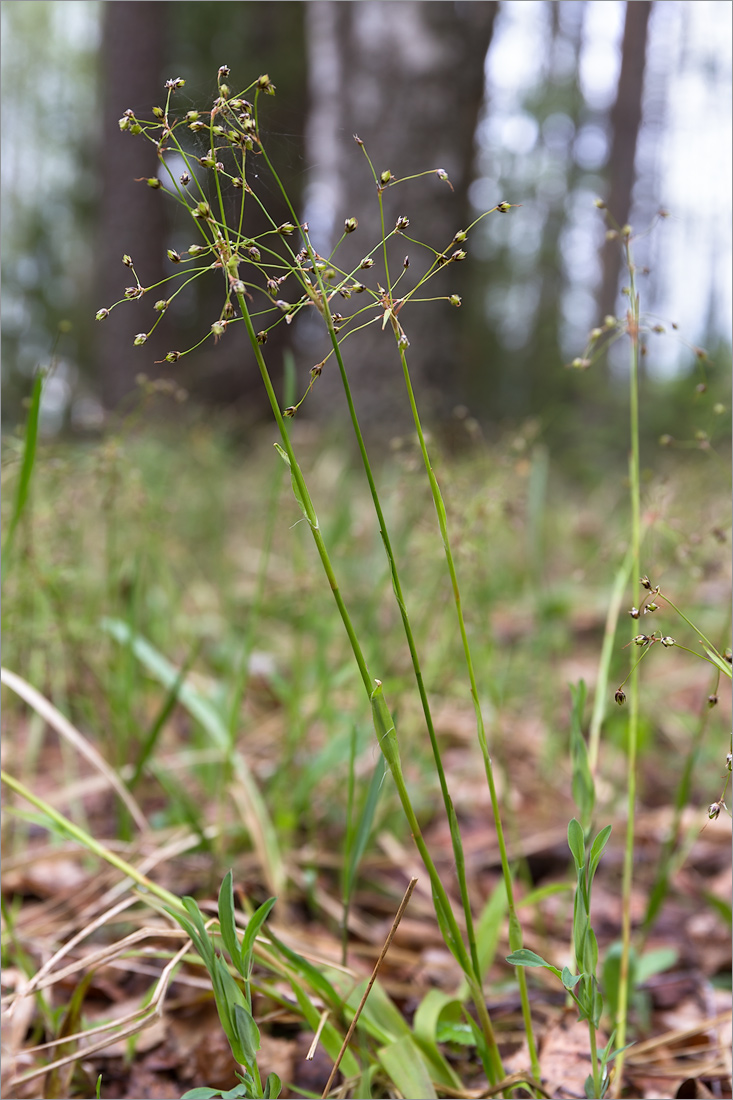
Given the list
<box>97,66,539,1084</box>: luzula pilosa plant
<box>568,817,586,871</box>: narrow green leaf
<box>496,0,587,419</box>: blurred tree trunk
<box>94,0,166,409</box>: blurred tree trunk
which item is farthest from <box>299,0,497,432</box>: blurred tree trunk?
<box>496,0,587,419</box>: blurred tree trunk

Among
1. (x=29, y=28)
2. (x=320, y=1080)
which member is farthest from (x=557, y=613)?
(x=29, y=28)

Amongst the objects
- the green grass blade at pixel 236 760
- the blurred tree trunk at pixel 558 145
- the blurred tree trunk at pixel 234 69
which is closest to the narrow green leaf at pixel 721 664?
the green grass blade at pixel 236 760

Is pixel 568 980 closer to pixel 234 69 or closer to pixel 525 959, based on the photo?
pixel 525 959

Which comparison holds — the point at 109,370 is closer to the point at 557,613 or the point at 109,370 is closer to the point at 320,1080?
the point at 557,613

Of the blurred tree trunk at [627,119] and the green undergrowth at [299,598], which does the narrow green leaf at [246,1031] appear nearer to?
the green undergrowth at [299,598]

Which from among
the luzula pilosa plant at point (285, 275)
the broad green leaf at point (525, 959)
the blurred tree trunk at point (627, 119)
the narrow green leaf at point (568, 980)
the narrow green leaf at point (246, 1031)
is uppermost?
the blurred tree trunk at point (627, 119)

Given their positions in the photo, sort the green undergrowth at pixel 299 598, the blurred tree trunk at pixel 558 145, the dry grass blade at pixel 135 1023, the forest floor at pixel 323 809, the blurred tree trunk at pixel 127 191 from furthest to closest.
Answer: the blurred tree trunk at pixel 558 145, the blurred tree trunk at pixel 127 191, the green undergrowth at pixel 299 598, the forest floor at pixel 323 809, the dry grass blade at pixel 135 1023

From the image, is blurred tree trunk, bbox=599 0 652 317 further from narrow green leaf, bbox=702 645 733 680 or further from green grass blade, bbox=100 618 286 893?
narrow green leaf, bbox=702 645 733 680
